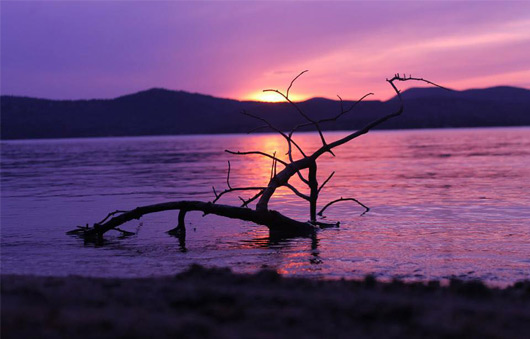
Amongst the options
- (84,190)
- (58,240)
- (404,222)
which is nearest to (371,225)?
(404,222)

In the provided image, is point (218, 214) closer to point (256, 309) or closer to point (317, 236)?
point (317, 236)

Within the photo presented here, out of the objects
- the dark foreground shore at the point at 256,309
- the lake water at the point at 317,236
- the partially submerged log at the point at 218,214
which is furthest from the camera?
the partially submerged log at the point at 218,214

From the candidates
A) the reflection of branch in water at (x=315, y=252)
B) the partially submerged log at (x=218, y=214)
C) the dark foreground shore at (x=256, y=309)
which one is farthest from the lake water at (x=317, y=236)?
the dark foreground shore at (x=256, y=309)

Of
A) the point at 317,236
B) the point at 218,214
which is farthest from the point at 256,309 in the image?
the point at 317,236

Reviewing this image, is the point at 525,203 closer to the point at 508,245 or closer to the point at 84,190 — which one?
the point at 508,245

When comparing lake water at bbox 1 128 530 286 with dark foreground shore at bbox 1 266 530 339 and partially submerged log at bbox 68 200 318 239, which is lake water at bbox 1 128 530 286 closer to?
partially submerged log at bbox 68 200 318 239

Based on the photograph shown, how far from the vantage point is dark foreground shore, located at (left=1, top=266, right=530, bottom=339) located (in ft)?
17.7

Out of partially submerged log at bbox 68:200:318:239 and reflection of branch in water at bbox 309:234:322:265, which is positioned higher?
partially submerged log at bbox 68:200:318:239

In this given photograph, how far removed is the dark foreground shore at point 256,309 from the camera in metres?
5.41

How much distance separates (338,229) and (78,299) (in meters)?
11.1

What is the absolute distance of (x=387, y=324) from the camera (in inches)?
232

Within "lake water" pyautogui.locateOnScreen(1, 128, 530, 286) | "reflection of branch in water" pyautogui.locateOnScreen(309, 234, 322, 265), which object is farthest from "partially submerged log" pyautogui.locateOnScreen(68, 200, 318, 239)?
"reflection of branch in water" pyautogui.locateOnScreen(309, 234, 322, 265)

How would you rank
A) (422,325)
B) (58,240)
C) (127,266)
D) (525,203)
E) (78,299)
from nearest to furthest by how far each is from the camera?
(422,325) → (78,299) → (127,266) → (58,240) → (525,203)

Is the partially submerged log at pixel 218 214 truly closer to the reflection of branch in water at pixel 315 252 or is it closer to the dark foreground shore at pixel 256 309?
the reflection of branch in water at pixel 315 252
